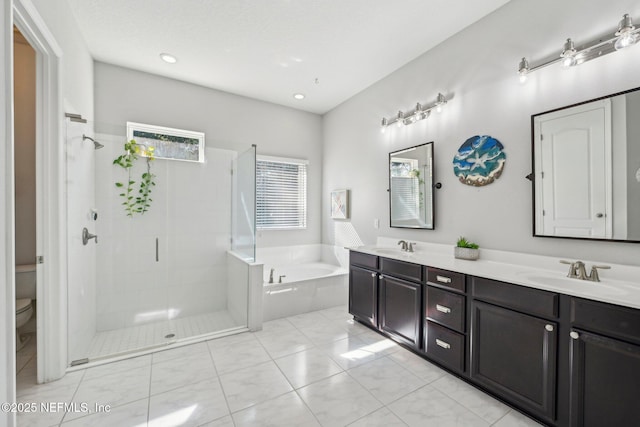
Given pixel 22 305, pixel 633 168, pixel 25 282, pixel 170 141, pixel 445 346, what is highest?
pixel 170 141

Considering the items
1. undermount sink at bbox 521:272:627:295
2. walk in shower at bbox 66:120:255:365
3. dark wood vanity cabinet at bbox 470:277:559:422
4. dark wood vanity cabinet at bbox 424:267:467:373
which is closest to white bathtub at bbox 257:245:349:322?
walk in shower at bbox 66:120:255:365

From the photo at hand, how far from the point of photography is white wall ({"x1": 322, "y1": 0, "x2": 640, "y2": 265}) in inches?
69.6

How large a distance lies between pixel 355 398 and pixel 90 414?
1678 mm

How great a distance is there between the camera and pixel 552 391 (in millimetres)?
1521

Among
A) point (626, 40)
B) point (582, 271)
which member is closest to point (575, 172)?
point (582, 271)

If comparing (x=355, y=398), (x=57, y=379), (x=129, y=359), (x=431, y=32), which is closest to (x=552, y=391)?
(x=355, y=398)

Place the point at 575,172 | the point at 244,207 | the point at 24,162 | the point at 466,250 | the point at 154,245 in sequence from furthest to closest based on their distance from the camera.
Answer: the point at 244,207 < the point at 154,245 < the point at 24,162 < the point at 466,250 < the point at 575,172

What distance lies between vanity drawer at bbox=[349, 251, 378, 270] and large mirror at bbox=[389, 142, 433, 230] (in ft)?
1.90

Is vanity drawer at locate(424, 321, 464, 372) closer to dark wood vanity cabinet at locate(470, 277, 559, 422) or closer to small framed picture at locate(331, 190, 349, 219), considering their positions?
dark wood vanity cabinet at locate(470, 277, 559, 422)

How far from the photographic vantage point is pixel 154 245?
10.3 ft

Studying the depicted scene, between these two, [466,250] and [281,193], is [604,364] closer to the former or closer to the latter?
[466,250]

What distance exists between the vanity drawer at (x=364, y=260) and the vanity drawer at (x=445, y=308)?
2.16 feet

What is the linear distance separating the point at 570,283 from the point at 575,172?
73 cm

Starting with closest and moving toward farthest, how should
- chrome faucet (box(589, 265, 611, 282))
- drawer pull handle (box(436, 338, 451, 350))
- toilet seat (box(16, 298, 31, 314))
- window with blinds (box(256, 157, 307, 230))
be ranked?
chrome faucet (box(589, 265, 611, 282)), drawer pull handle (box(436, 338, 451, 350)), toilet seat (box(16, 298, 31, 314)), window with blinds (box(256, 157, 307, 230))
